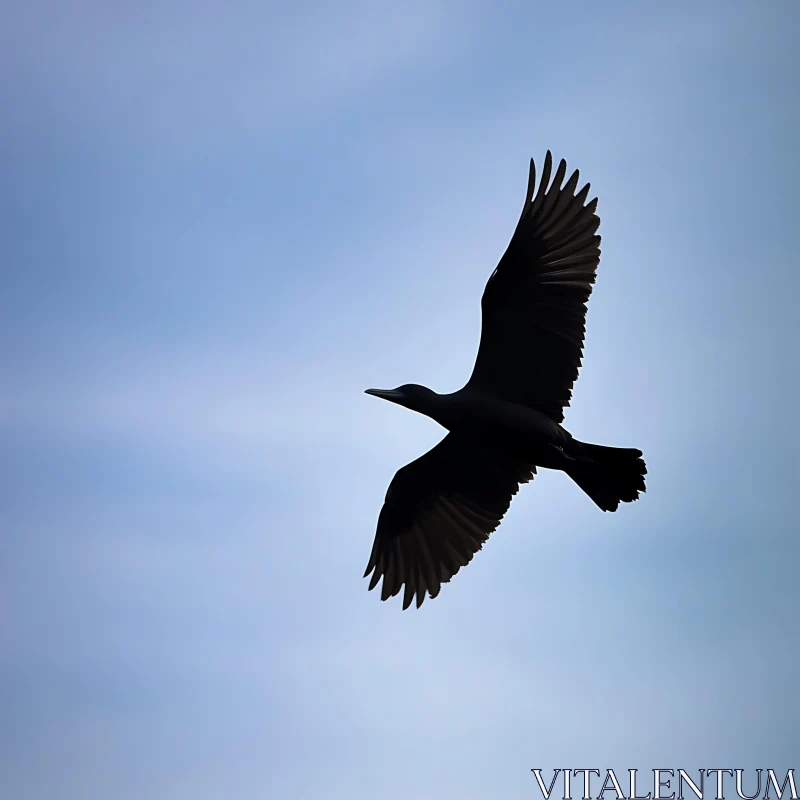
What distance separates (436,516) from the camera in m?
15.1

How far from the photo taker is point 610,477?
1408 cm

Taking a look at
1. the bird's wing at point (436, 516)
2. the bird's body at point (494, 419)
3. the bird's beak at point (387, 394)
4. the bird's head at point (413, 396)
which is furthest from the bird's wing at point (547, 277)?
the bird's wing at point (436, 516)

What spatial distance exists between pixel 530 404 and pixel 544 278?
1.23 meters

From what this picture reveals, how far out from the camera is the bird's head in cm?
1406

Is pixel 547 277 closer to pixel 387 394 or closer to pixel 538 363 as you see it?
pixel 538 363

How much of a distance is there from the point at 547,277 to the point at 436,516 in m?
2.81

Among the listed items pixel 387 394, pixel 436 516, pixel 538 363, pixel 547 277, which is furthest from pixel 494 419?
pixel 436 516

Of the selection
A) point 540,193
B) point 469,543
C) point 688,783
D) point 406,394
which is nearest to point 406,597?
point 469,543

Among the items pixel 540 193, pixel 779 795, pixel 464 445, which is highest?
pixel 540 193

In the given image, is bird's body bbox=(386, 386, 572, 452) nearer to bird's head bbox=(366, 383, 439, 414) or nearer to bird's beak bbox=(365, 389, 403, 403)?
bird's head bbox=(366, 383, 439, 414)

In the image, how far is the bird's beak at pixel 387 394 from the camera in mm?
14188

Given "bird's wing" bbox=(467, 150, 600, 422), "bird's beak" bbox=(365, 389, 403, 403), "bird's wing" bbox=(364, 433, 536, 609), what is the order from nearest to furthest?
"bird's wing" bbox=(467, 150, 600, 422)
"bird's beak" bbox=(365, 389, 403, 403)
"bird's wing" bbox=(364, 433, 536, 609)

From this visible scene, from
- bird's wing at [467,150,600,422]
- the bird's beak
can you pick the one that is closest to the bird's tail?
bird's wing at [467,150,600,422]

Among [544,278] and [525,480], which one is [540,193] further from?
[525,480]
